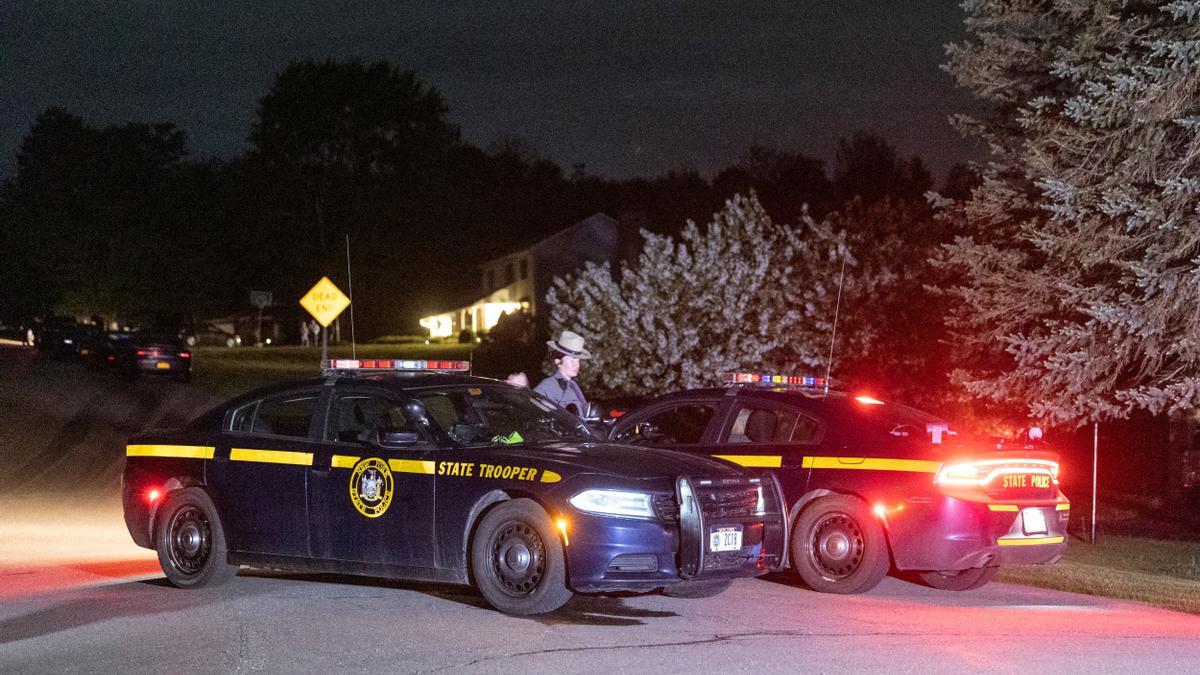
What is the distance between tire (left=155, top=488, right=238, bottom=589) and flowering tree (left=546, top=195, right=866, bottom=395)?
57.5 ft

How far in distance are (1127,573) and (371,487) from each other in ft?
22.1

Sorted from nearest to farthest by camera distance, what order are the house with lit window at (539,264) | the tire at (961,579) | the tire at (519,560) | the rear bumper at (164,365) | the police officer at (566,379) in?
the tire at (519,560) < the tire at (961,579) < the police officer at (566,379) < the rear bumper at (164,365) < the house with lit window at (539,264)

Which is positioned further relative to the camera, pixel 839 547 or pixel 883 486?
pixel 839 547

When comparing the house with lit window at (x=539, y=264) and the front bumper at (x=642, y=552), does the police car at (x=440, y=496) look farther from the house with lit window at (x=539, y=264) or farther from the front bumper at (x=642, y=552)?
the house with lit window at (x=539, y=264)

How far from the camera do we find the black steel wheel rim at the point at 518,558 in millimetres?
8719

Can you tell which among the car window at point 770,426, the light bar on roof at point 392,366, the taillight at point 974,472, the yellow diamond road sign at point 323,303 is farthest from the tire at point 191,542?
the yellow diamond road sign at point 323,303

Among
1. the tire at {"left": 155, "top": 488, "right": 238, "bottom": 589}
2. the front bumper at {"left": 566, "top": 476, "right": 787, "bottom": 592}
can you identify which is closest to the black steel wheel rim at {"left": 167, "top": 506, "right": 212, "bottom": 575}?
the tire at {"left": 155, "top": 488, "right": 238, "bottom": 589}

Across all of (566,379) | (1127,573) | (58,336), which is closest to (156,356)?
Result: (58,336)

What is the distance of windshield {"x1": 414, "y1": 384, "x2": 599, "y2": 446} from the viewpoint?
9.59 meters

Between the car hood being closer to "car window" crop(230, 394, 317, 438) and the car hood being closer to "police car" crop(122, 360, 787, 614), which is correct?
"police car" crop(122, 360, 787, 614)

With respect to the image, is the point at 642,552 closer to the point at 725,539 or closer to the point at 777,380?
the point at 725,539

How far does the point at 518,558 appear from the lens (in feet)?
28.9

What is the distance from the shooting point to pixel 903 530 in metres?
10.1

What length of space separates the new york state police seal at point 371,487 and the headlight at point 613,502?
1.50 metres
